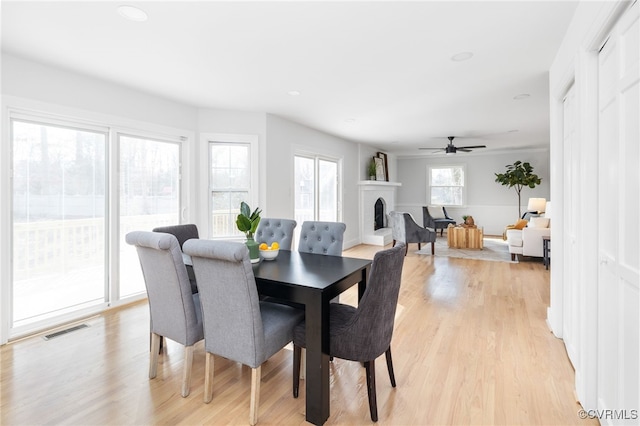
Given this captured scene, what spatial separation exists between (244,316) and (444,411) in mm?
1246

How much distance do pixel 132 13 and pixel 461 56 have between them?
2.57 metres

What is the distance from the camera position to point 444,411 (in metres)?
1.86

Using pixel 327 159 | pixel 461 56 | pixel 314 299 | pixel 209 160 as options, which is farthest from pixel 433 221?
pixel 314 299

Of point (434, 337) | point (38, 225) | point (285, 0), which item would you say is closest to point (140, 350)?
point (38, 225)

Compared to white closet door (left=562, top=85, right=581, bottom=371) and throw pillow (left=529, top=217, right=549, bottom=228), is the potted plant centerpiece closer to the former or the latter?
white closet door (left=562, top=85, right=581, bottom=371)

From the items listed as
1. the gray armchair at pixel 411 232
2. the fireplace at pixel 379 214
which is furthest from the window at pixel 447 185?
the gray armchair at pixel 411 232

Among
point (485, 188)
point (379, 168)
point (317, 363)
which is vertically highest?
point (379, 168)

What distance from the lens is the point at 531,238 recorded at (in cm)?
555

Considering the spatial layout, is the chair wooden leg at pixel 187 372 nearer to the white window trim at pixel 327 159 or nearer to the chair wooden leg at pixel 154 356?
the chair wooden leg at pixel 154 356

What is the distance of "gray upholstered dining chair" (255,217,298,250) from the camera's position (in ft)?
10.3

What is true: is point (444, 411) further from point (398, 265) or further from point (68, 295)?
point (68, 295)

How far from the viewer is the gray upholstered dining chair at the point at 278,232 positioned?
3145mm

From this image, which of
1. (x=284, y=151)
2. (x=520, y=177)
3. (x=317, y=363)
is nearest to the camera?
(x=317, y=363)

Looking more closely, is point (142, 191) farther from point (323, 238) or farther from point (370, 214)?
point (370, 214)
